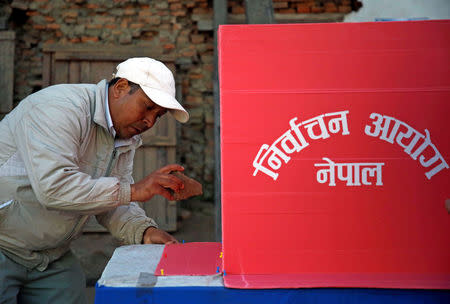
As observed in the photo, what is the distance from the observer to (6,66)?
5117mm

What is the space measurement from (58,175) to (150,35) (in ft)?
14.0

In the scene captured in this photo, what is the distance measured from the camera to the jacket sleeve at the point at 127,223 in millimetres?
1812

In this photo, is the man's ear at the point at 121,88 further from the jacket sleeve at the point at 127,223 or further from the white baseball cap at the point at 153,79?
the jacket sleeve at the point at 127,223

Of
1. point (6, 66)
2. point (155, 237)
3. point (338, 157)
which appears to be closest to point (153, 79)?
point (155, 237)

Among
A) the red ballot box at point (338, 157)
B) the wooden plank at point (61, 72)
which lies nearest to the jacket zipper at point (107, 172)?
the red ballot box at point (338, 157)

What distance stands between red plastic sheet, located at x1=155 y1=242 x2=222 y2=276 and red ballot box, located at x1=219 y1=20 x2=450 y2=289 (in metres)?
0.10

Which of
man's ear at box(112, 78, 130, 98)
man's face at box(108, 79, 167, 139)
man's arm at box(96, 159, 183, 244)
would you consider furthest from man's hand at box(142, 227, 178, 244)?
man's ear at box(112, 78, 130, 98)

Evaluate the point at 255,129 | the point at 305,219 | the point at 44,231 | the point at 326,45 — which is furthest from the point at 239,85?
the point at 44,231

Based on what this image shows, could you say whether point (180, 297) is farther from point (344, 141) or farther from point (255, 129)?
point (344, 141)

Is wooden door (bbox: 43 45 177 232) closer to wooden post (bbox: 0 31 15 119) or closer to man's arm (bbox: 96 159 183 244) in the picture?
wooden post (bbox: 0 31 15 119)

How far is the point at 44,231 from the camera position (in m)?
1.68

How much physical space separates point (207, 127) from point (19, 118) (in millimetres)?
3961

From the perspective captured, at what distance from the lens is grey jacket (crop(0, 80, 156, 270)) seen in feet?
4.71

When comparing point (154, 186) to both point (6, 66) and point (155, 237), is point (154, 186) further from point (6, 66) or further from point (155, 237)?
point (6, 66)
